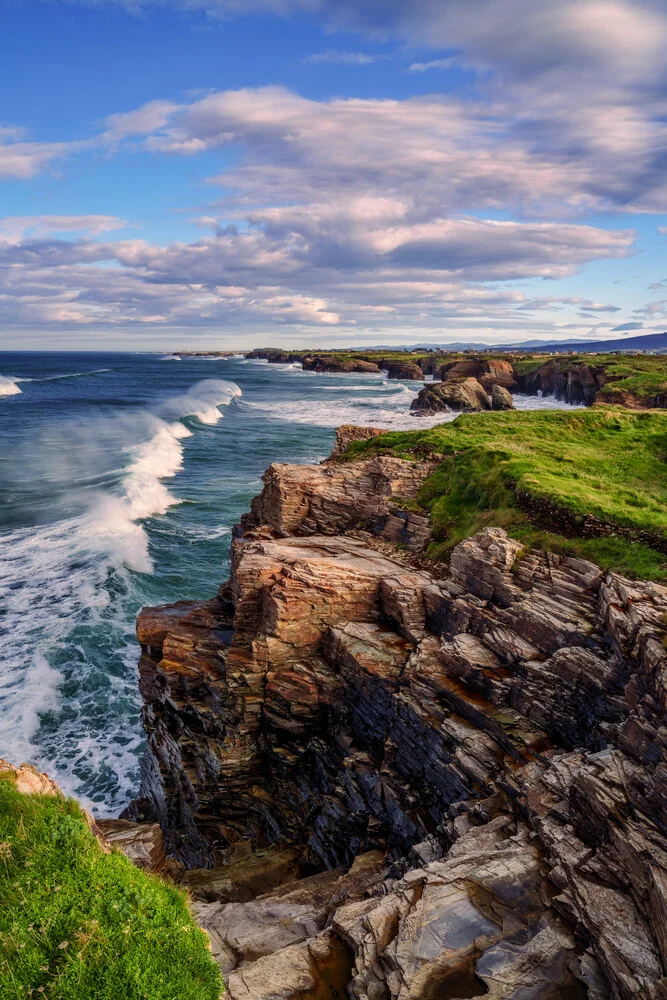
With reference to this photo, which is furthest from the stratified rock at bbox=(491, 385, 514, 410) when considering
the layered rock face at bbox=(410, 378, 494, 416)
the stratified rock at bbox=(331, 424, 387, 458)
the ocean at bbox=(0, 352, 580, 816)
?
the stratified rock at bbox=(331, 424, 387, 458)

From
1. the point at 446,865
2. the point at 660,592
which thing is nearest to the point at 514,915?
the point at 446,865

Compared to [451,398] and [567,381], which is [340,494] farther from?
[567,381]

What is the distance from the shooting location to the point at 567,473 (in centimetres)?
2270

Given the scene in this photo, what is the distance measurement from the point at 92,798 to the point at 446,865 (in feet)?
53.5

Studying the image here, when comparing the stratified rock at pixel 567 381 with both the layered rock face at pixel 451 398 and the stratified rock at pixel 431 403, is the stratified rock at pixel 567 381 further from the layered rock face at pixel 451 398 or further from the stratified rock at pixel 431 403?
the stratified rock at pixel 431 403

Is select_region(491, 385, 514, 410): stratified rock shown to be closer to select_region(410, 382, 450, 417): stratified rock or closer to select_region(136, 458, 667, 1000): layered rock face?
select_region(410, 382, 450, 417): stratified rock

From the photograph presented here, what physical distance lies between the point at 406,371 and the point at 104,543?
151474 mm

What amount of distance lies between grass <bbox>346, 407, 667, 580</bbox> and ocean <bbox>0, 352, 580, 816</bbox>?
1579 centimetres

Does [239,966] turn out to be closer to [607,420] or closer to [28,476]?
[607,420]

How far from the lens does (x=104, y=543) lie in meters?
42.4

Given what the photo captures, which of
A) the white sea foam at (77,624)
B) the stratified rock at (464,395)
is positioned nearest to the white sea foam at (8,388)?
the white sea foam at (77,624)

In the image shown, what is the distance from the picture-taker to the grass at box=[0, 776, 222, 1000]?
344 inches

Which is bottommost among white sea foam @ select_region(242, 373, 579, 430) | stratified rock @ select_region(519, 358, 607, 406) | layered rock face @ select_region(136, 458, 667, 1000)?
layered rock face @ select_region(136, 458, 667, 1000)

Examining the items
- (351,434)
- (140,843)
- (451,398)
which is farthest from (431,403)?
(140,843)
